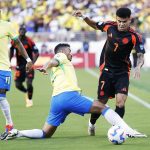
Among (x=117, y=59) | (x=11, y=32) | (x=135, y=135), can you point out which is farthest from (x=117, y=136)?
(x=11, y=32)

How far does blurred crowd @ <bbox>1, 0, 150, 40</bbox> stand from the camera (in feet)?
128

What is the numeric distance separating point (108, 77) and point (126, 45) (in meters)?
0.68

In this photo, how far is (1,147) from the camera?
10766 mm

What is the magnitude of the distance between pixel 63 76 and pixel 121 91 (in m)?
1.24

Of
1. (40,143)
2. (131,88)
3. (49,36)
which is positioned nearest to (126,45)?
(40,143)

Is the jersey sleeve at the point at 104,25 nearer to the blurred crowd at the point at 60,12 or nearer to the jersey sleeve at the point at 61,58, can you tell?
the jersey sleeve at the point at 61,58

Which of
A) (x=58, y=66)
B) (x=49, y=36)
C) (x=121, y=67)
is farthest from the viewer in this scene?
(x=49, y=36)

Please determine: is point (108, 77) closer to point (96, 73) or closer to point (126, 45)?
point (126, 45)

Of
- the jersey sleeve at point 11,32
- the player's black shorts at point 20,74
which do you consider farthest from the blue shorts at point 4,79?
the player's black shorts at point 20,74

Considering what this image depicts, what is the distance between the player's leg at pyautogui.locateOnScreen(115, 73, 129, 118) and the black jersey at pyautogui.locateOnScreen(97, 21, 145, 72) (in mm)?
158

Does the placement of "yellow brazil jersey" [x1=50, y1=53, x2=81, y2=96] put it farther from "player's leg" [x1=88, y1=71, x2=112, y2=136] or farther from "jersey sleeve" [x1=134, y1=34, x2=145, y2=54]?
"jersey sleeve" [x1=134, y1=34, x2=145, y2=54]

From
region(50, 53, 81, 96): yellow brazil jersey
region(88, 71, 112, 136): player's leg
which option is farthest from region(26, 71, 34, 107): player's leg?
region(50, 53, 81, 96): yellow brazil jersey

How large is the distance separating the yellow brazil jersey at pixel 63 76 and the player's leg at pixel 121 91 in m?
0.98

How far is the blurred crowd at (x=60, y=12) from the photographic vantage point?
39094 mm
